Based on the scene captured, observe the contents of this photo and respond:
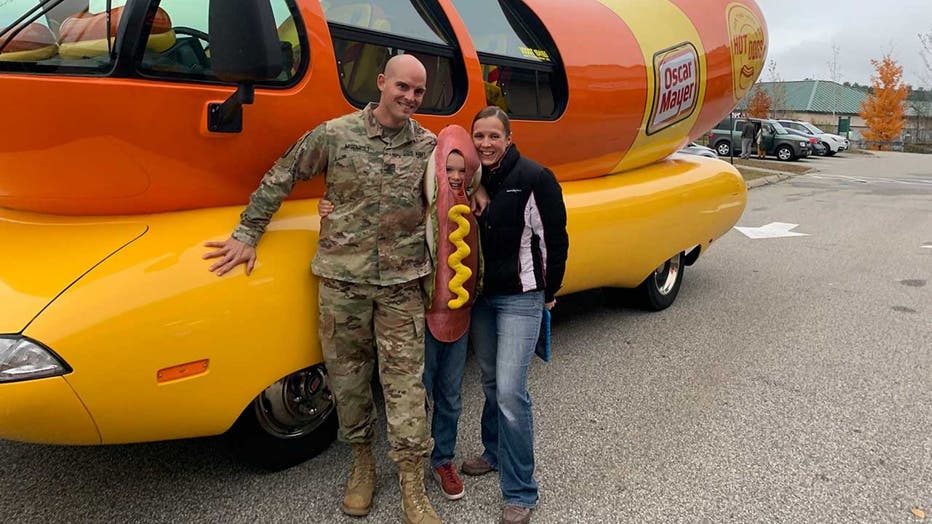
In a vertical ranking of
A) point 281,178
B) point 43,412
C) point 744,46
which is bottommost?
point 43,412

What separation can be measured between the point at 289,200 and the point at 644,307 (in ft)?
10.9

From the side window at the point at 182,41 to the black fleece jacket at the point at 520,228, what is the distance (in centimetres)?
93

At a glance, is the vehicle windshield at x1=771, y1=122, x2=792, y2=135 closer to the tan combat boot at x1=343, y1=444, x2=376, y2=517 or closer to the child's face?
the child's face

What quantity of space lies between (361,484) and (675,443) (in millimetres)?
1510

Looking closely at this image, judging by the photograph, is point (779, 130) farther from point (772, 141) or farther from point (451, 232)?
point (451, 232)

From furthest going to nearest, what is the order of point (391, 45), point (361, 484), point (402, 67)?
point (391, 45), point (361, 484), point (402, 67)

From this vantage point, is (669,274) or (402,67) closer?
(402,67)

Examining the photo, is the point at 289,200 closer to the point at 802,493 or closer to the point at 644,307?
the point at 802,493

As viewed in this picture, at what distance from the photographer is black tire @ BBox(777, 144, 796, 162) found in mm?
24719

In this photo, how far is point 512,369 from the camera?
2.52 metres

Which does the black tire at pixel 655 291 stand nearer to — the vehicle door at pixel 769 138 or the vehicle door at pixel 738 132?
the vehicle door at pixel 738 132

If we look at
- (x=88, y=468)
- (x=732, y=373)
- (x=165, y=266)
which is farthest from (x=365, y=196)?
(x=732, y=373)

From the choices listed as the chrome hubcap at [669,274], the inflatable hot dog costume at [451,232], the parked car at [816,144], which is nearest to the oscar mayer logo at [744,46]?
the chrome hubcap at [669,274]

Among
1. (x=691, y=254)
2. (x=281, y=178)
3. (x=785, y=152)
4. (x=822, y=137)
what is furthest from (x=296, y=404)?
(x=822, y=137)
